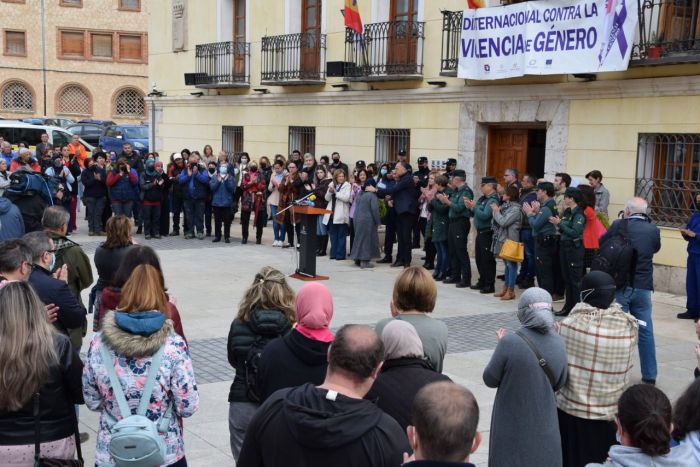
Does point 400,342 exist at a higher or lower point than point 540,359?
higher

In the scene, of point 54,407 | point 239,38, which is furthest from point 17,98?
point 54,407

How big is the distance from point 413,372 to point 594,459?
1.75 m

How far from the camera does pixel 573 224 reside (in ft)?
36.8

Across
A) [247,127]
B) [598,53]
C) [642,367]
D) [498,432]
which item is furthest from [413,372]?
[247,127]

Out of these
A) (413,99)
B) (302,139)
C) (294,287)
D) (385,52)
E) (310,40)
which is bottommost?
(294,287)

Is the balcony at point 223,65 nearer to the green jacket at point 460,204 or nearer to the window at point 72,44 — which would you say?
the green jacket at point 460,204

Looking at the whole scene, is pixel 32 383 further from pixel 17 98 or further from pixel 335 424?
pixel 17 98

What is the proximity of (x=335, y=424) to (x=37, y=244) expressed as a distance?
349 cm

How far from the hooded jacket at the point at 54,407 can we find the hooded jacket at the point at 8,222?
6.28m

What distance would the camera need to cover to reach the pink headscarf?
434 centimetres

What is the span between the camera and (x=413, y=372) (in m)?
4.14

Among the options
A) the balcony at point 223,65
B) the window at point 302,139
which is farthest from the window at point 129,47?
the window at point 302,139

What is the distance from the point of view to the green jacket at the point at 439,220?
1398cm

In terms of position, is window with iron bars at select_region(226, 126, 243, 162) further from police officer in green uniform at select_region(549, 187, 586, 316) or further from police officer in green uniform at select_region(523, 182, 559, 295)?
police officer in green uniform at select_region(549, 187, 586, 316)
